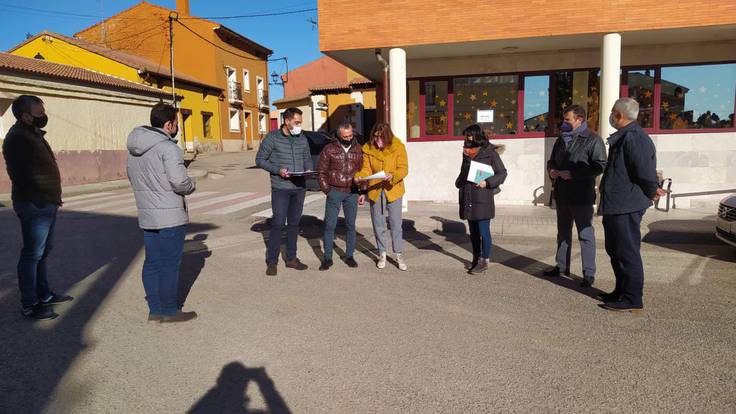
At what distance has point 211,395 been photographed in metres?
3.00

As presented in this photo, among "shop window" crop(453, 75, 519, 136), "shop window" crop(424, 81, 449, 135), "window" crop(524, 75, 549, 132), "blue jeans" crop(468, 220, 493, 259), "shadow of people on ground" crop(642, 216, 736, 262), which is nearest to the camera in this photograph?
"blue jeans" crop(468, 220, 493, 259)

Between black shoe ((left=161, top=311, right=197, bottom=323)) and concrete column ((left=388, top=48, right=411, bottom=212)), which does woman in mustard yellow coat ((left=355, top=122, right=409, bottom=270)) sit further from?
concrete column ((left=388, top=48, right=411, bottom=212))

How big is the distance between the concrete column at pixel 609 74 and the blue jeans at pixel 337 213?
19.1 ft

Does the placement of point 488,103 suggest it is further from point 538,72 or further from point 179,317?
point 179,317

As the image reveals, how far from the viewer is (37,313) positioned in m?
4.34

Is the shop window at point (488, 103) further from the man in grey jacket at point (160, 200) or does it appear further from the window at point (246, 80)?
the window at point (246, 80)

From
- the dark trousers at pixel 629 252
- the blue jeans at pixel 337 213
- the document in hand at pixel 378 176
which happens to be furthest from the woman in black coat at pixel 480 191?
the dark trousers at pixel 629 252

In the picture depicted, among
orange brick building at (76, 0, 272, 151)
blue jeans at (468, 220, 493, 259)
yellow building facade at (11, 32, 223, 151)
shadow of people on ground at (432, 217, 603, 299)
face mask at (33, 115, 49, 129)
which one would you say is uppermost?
orange brick building at (76, 0, 272, 151)

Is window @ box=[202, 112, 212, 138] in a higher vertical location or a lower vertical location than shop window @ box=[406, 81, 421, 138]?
higher

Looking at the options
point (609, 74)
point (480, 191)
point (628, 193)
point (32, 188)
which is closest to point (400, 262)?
point (480, 191)

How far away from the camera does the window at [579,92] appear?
1078cm

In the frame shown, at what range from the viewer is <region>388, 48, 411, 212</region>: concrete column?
33.0 ft

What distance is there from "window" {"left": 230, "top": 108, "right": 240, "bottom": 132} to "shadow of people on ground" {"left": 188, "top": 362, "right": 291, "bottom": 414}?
119ft

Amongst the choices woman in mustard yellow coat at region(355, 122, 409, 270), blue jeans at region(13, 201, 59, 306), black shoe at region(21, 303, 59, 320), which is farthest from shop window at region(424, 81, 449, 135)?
black shoe at region(21, 303, 59, 320)
